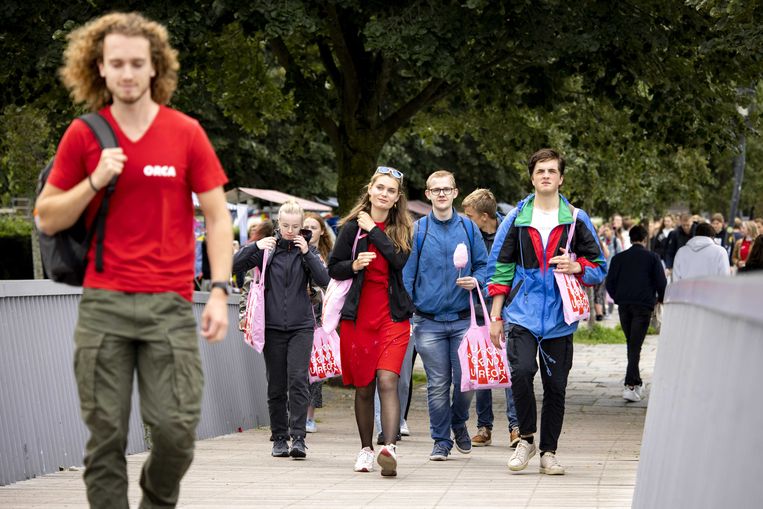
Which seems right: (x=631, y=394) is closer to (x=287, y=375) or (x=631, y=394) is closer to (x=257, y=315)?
(x=287, y=375)

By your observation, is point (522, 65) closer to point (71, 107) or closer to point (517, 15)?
point (517, 15)

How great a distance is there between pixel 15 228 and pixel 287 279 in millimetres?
25998

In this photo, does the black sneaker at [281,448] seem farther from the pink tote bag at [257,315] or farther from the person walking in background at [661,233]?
the person walking in background at [661,233]

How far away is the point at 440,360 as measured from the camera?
9914mm

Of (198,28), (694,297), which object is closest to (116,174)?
(694,297)

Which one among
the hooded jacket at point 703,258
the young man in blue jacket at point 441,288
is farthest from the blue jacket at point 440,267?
the hooded jacket at point 703,258

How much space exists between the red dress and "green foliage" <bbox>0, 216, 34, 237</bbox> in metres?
26.4

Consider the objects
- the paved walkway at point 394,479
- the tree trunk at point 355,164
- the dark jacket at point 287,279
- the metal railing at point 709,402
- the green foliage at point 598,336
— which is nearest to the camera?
the metal railing at point 709,402

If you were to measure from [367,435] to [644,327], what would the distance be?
22.6 ft

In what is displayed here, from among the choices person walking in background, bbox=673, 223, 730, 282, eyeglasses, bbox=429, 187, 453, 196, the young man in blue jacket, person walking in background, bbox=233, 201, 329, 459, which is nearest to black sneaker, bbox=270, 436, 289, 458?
person walking in background, bbox=233, 201, 329, 459

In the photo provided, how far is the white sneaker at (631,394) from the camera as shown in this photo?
50.9 feet

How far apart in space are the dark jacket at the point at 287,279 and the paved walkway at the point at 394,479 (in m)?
1.02

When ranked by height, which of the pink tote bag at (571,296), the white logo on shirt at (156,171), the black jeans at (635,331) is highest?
the white logo on shirt at (156,171)

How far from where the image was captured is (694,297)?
Answer: 4664mm
